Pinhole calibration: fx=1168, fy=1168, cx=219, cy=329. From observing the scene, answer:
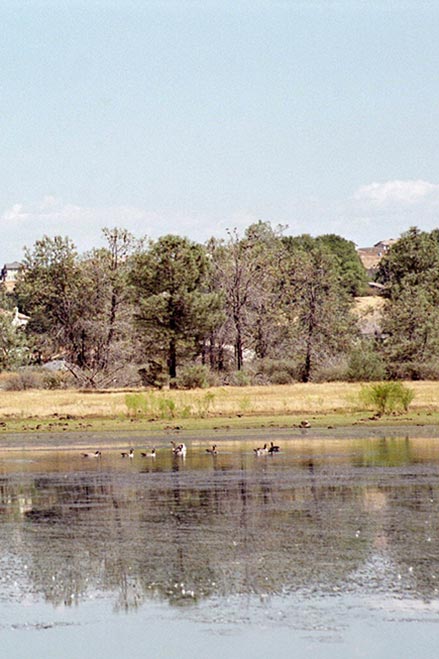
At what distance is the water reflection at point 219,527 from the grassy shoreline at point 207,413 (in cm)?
1278

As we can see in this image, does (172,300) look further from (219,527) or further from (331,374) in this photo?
(219,527)

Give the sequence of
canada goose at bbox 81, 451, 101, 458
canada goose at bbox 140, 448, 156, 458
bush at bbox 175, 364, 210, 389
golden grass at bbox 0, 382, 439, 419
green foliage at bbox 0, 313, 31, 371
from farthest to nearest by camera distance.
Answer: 1. green foliage at bbox 0, 313, 31, 371
2. bush at bbox 175, 364, 210, 389
3. golden grass at bbox 0, 382, 439, 419
4. canada goose at bbox 81, 451, 101, 458
5. canada goose at bbox 140, 448, 156, 458

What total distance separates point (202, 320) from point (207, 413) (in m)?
29.7

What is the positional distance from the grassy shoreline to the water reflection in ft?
41.9

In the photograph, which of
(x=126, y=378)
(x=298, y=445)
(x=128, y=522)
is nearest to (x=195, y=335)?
(x=126, y=378)

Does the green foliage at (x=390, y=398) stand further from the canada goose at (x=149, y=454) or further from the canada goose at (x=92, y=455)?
the canada goose at (x=92, y=455)

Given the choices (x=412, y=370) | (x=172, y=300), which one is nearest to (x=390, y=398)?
(x=412, y=370)

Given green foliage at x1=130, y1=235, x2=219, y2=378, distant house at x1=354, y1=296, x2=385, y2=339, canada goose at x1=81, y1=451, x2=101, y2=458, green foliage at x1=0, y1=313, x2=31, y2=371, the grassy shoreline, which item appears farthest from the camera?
distant house at x1=354, y1=296, x2=385, y2=339

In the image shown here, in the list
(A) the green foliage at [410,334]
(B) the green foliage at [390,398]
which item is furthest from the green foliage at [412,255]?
(B) the green foliage at [390,398]

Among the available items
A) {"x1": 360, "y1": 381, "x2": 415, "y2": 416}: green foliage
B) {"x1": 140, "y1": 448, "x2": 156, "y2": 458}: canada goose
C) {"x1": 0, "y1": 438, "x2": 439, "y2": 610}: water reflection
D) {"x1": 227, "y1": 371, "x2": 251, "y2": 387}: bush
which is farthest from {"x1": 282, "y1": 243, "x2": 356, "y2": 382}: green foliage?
{"x1": 0, "y1": 438, "x2": 439, "y2": 610}: water reflection

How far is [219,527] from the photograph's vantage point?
874 inches

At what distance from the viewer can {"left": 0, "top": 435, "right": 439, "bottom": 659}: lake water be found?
1410 cm

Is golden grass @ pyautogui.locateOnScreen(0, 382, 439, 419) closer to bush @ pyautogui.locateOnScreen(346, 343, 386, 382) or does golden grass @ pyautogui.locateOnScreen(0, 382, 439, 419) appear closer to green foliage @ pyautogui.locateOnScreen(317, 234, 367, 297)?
bush @ pyautogui.locateOnScreen(346, 343, 386, 382)

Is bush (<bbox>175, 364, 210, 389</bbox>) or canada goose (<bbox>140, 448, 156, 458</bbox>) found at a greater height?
bush (<bbox>175, 364, 210, 389</bbox>)
